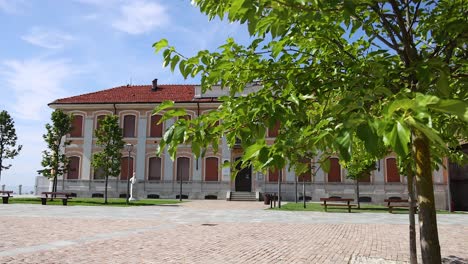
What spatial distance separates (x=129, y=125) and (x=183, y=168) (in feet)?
22.8

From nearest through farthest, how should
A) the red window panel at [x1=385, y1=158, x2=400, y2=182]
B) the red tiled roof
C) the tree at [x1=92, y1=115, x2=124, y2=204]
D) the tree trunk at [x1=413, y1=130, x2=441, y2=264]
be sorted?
the tree trunk at [x1=413, y1=130, x2=441, y2=264]
the tree at [x1=92, y1=115, x2=124, y2=204]
the red window panel at [x1=385, y1=158, x2=400, y2=182]
the red tiled roof

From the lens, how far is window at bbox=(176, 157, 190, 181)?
37.7 m

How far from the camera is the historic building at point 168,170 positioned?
3531 centimetres

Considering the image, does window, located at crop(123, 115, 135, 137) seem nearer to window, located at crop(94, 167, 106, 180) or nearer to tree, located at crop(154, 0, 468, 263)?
window, located at crop(94, 167, 106, 180)

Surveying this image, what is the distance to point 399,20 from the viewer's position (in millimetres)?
4129

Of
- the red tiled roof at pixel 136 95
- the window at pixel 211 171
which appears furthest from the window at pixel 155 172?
the red tiled roof at pixel 136 95

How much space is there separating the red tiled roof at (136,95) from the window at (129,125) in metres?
1.68

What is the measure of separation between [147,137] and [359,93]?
36.7 m

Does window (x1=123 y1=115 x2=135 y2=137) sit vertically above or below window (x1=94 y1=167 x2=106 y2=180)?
above

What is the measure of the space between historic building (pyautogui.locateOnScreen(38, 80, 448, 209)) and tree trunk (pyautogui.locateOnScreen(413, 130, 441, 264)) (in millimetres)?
30569

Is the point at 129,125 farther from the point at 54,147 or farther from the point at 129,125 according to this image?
the point at 54,147

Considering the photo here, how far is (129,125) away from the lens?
3912cm

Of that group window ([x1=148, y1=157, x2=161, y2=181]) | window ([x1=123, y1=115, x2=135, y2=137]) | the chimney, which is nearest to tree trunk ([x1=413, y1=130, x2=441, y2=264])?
window ([x1=148, y1=157, x2=161, y2=181])

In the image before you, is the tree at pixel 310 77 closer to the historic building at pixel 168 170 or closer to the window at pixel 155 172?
the historic building at pixel 168 170
